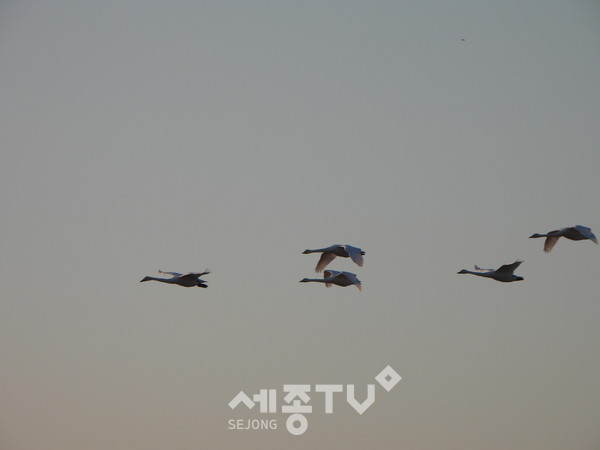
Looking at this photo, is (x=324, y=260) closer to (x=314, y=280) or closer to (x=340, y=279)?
(x=340, y=279)

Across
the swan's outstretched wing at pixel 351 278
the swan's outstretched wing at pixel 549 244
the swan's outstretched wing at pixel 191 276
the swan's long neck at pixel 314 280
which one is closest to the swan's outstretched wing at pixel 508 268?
the swan's outstretched wing at pixel 549 244

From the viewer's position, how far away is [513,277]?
65.6 meters

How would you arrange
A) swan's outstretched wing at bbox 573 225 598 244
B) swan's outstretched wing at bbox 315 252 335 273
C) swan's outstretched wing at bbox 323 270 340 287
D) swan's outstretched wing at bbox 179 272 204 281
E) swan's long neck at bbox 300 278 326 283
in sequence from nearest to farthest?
swan's outstretched wing at bbox 573 225 598 244
swan's outstretched wing at bbox 179 272 204 281
swan's outstretched wing at bbox 315 252 335 273
swan's outstretched wing at bbox 323 270 340 287
swan's long neck at bbox 300 278 326 283

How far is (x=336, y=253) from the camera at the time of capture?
65750 millimetres

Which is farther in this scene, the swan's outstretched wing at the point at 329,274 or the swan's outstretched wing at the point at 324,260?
the swan's outstretched wing at the point at 329,274

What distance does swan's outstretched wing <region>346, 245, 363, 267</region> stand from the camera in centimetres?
6138

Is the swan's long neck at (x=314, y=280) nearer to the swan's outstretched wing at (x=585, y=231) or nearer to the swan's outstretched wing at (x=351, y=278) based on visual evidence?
the swan's outstretched wing at (x=351, y=278)

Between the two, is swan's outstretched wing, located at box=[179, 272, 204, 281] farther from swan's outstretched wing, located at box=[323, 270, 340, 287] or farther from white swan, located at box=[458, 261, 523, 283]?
white swan, located at box=[458, 261, 523, 283]

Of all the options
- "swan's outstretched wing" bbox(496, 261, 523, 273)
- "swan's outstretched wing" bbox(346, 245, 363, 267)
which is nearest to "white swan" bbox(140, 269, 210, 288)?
"swan's outstretched wing" bbox(346, 245, 363, 267)

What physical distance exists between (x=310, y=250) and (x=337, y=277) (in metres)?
1.57

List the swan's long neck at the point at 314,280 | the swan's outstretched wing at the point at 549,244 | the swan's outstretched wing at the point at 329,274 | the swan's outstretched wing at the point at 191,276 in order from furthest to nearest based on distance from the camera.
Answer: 1. the swan's long neck at the point at 314,280
2. the swan's outstretched wing at the point at 329,274
3. the swan's outstretched wing at the point at 549,244
4. the swan's outstretched wing at the point at 191,276

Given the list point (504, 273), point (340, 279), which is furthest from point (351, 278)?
point (504, 273)

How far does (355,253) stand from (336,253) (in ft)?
11.2

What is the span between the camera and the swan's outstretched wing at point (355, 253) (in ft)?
201
